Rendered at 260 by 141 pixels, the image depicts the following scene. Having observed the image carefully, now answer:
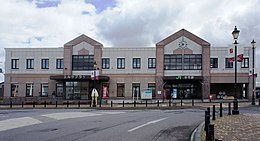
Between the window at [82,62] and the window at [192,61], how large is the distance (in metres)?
15.6

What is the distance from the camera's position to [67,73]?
51.6 m

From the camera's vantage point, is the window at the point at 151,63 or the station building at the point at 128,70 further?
the window at the point at 151,63

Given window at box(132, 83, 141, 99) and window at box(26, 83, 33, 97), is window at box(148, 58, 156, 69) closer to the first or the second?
window at box(132, 83, 141, 99)

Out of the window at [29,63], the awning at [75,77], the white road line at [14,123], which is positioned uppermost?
the window at [29,63]

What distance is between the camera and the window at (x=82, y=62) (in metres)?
Result: 52.0

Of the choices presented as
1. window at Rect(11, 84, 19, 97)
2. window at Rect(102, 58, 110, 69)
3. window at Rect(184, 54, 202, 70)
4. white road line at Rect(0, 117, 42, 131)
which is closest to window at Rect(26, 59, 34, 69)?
window at Rect(11, 84, 19, 97)

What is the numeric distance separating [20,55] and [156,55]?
23.3m

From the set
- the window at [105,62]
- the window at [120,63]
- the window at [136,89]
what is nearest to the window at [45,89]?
the window at [105,62]

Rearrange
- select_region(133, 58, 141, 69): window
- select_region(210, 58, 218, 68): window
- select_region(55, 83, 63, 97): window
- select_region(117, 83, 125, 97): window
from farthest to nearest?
select_region(55, 83, 63, 97): window
select_region(133, 58, 141, 69): window
select_region(117, 83, 125, 97): window
select_region(210, 58, 218, 68): window

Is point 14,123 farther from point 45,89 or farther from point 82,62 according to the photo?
point 45,89

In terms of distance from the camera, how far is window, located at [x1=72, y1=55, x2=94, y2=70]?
52.0m

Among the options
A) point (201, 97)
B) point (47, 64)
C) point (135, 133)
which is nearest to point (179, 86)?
point (201, 97)

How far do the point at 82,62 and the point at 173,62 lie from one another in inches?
599

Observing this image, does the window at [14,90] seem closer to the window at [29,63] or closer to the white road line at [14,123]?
the window at [29,63]
